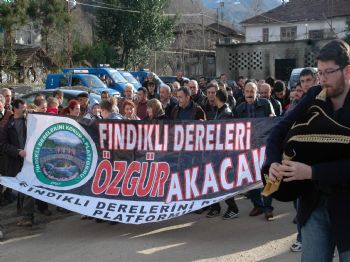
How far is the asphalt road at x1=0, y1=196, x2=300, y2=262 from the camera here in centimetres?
562

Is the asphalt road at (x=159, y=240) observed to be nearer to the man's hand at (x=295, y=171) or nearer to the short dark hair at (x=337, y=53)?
the man's hand at (x=295, y=171)

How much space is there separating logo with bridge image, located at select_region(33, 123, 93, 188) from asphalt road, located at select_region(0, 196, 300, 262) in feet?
2.31

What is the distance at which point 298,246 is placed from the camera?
561 centimetres

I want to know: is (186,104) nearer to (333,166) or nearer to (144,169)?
(144,169)

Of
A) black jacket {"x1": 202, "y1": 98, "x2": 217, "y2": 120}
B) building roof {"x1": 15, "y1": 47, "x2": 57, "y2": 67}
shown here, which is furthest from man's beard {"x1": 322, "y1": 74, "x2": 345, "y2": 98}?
building roof {"x1": 15, "y1": 47, "x2": 57, "y2": 67}

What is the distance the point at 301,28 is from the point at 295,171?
52359 millimetres

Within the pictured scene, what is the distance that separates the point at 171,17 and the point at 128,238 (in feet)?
130

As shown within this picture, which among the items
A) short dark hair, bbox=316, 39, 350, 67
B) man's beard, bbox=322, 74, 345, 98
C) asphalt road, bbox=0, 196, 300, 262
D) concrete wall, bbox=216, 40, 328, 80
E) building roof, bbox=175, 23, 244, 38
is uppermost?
building roof, bbox=175, 23, 244, 38

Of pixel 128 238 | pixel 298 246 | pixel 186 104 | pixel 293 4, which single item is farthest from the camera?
pixel 293 4

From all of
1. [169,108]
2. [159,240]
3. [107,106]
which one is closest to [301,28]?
[169,108]

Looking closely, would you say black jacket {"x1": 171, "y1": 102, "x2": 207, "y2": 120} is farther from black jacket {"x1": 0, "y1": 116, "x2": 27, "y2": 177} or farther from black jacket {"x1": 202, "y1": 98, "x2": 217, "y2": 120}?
black jacket {"x1": 0, "y1": 116, "x2": 27, "y2": 177}

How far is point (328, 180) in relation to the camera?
2697 mm

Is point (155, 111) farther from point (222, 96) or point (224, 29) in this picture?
point (224, 29)

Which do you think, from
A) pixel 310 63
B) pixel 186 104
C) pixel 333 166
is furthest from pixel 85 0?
pixel 333 166
